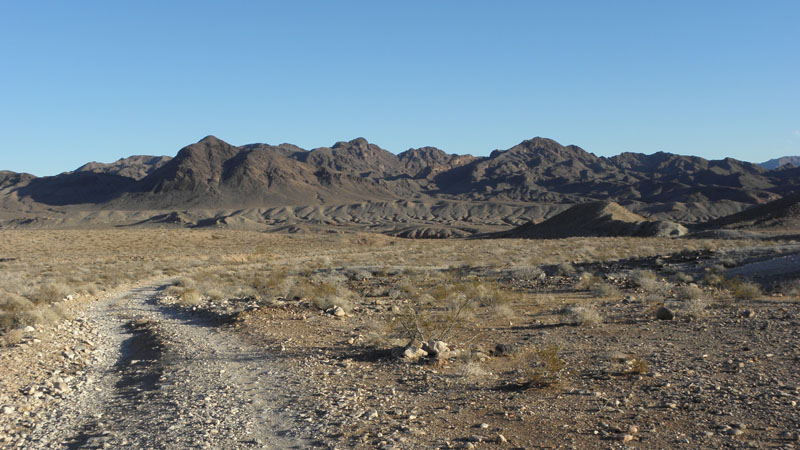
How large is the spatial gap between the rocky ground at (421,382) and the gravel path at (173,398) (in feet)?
0.11

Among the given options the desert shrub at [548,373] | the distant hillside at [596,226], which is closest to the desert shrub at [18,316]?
the desert shrub at [548,373]

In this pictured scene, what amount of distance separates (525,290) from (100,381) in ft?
45.8

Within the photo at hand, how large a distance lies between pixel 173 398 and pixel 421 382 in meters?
3.67

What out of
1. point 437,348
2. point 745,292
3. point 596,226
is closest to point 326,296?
point 437,348

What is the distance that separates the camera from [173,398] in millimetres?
8297

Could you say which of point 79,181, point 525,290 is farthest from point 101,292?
point 79,181

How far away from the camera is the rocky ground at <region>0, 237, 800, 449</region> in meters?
6.50

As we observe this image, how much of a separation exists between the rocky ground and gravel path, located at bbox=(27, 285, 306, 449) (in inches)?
1.4

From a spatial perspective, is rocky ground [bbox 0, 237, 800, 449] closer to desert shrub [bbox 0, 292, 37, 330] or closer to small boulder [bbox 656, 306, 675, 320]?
small boulder [bbox 656, 306, 675, 320]

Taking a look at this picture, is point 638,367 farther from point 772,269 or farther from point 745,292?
point 772,269

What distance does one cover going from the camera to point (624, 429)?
20.8 feet

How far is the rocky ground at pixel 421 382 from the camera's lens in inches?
256

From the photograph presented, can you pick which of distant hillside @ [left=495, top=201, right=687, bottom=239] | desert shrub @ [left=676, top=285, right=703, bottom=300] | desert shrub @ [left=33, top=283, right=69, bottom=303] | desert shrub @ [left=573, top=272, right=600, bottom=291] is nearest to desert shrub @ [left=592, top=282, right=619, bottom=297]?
desert shrub @ [left=573, top=272, right=600, bottom=291]

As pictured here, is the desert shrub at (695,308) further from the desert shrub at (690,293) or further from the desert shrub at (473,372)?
the desert shrub at (473,372)
